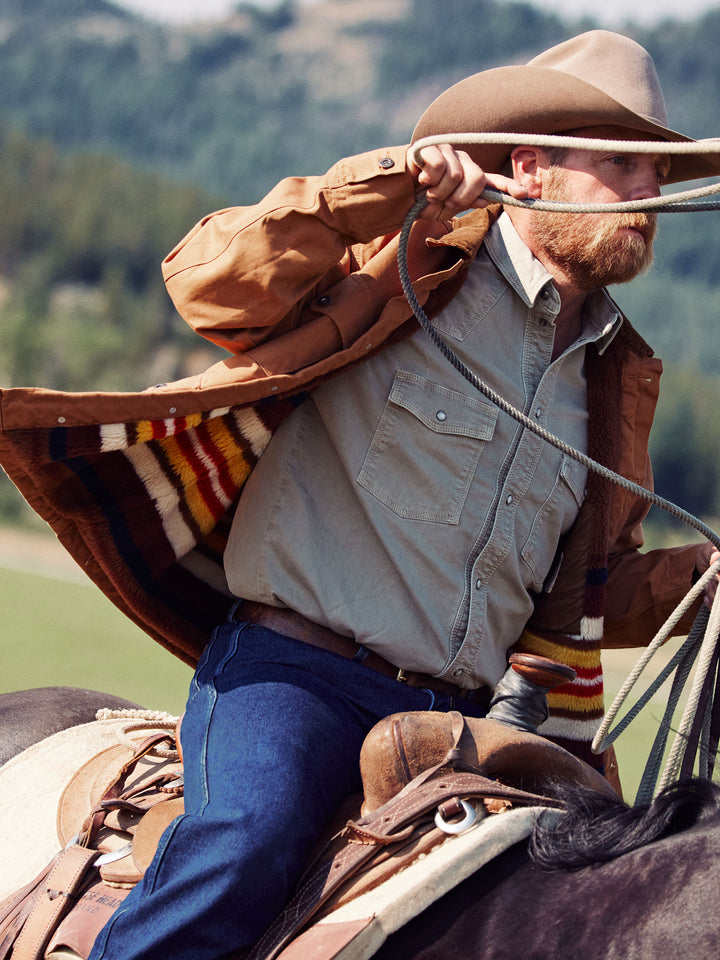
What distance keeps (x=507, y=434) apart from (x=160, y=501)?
777mm

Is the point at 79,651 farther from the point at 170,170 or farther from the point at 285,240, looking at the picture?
the point at 170,170

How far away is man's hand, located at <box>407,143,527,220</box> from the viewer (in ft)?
7.24

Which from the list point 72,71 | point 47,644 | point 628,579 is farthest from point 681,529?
point 72,71

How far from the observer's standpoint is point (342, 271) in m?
2.57

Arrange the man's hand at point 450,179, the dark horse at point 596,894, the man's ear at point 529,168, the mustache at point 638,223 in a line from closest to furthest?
the dark horse at point 596,894 < the man's hand at point 450,179 < the mustache at point 638,223 < the man's ear at point 529,168

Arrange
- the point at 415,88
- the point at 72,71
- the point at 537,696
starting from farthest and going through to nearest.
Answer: the point at 415,88 → the point at 72,71 → the point at 537,696

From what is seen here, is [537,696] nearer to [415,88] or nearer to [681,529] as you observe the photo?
[681,529]

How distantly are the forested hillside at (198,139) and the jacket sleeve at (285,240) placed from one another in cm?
87

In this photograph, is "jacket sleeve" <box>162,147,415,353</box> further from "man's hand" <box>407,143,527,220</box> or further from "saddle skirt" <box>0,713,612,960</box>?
"saddle skirt" <box>0,713,612,960</box>

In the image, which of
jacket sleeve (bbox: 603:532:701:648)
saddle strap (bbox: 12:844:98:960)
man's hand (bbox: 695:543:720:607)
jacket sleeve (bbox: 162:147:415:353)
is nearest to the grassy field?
jacket sleeve (bbox: 603:532:701:648)

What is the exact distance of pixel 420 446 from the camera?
248 cm

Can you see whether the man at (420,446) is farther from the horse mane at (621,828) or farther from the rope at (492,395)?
the horse mane at (621,828)

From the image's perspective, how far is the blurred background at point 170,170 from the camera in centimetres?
1036

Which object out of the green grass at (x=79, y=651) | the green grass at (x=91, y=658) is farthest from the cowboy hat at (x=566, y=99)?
the green grass at (x=79, y=651)
